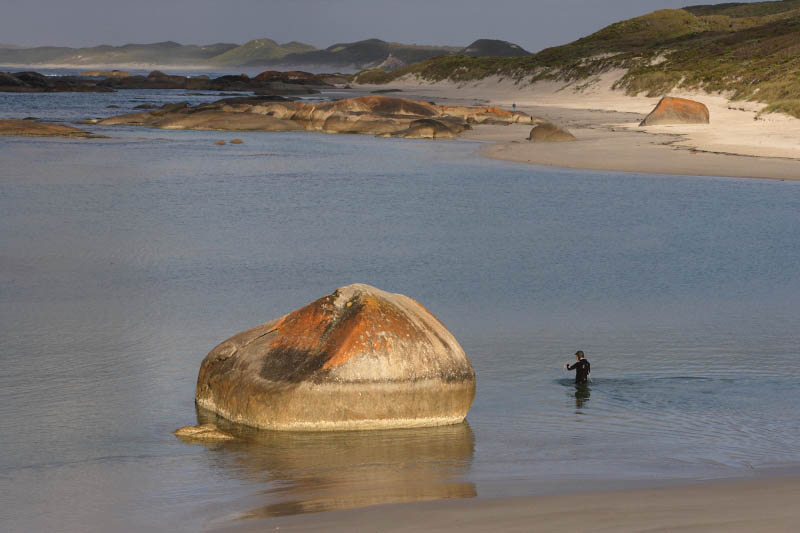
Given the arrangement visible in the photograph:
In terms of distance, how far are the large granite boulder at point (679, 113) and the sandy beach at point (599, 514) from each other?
143 feet

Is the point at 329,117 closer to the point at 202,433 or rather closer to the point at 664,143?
the point at 664,143

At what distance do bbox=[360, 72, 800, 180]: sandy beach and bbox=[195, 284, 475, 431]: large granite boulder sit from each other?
931 inches

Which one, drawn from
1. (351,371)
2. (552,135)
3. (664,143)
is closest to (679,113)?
(552,135)

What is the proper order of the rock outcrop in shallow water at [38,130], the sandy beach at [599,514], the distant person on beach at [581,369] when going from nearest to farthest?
the sandy beach at [599,514] < the distant person on beach at [581,369] < the rock outcrop in shallow water at [38,130]

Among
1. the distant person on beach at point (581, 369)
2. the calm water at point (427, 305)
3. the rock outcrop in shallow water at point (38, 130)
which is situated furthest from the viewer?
the rock outcrop in shallow water at point (38, 130)

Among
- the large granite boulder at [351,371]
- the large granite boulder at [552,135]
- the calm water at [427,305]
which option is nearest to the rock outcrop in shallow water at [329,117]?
the large granite boulder at [552,135]

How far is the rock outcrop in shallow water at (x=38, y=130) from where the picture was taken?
48.7 metres

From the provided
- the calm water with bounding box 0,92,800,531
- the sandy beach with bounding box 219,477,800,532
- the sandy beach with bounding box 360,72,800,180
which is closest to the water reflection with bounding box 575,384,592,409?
the calm water with bounding box 0,92,800,531

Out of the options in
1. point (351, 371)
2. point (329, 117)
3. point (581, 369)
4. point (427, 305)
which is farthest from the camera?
point (329, 117)

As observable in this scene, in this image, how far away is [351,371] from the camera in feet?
28.6

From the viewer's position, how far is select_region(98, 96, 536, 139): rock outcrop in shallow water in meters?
54.4

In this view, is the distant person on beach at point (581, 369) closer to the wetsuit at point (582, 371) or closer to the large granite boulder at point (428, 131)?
the wetsuit at point (582, 371)

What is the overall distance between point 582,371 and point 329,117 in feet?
155

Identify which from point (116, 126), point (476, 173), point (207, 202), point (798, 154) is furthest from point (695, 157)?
point (116, 126)
